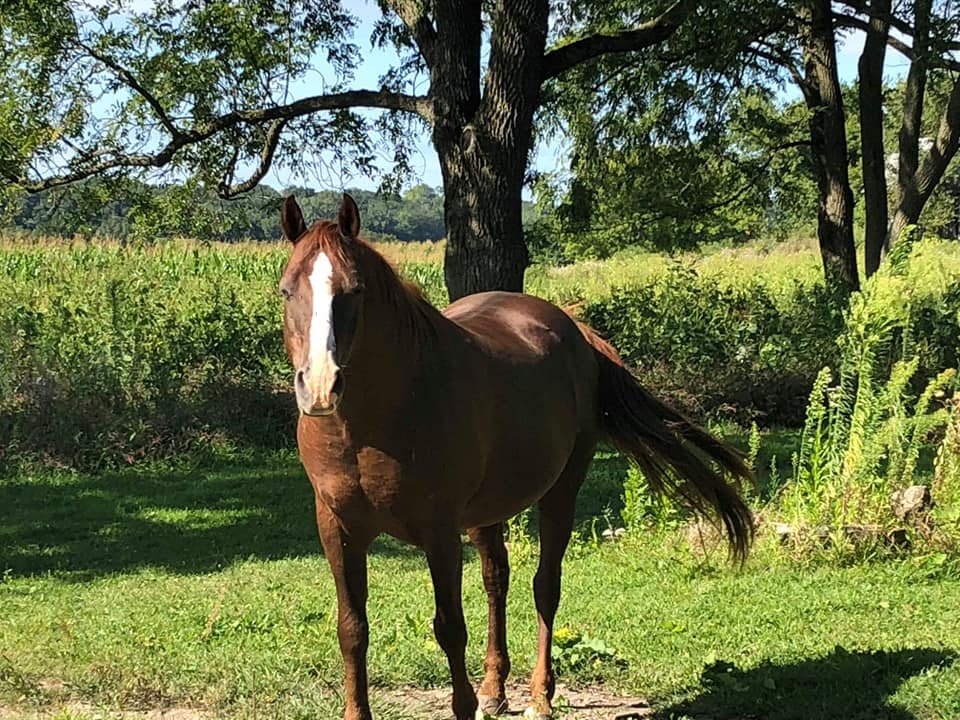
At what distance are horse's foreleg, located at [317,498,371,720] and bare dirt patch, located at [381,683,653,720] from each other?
0.77 m

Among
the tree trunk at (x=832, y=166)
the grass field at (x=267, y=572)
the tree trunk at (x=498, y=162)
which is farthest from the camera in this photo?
the tree trunk at (x=832, y=166)

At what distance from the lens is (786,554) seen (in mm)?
5996

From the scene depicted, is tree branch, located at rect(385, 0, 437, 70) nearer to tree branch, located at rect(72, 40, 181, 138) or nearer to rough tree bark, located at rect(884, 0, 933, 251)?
tree branch, located at rect(72, 40, 181, 138)

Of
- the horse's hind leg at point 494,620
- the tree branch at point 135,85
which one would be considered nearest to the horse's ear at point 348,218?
the horse's hind leg at point 494,620

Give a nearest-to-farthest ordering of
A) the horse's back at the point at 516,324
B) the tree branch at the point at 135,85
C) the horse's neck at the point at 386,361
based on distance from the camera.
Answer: the horse's neck at the point at 386,361 → the horse's back at the point at 516,324 → the tree branch at the point at 135,85

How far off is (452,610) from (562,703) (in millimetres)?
1106

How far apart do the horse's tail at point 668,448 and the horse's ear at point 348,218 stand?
1.82m

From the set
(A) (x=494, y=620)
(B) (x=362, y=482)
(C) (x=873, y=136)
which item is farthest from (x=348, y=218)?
(C) (x=873, y=136)

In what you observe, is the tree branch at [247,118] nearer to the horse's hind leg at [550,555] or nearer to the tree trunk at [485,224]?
the tree trunk at [485,224]

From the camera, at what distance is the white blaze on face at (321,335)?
238cm

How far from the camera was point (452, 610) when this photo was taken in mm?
3146

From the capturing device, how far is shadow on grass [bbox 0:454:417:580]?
6.93 metres

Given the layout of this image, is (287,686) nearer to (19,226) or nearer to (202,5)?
(202,5)

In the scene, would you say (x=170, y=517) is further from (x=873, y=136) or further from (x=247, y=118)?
(x=873, y=136)
